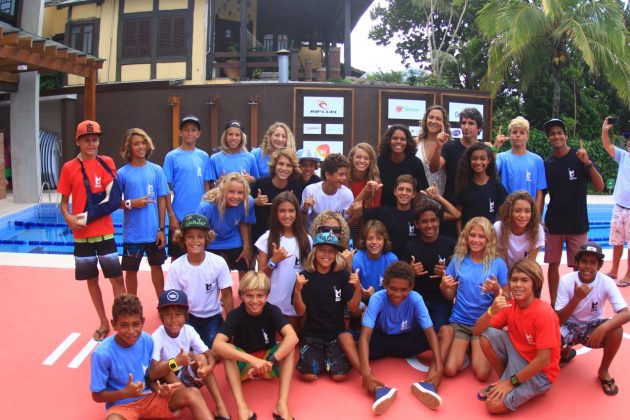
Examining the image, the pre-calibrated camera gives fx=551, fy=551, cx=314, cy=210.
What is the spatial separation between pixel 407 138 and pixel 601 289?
2124mm

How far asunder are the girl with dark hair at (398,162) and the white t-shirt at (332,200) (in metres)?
0.38

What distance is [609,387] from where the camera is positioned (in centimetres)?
400

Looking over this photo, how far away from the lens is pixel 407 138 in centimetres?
527

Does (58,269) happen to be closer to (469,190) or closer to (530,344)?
(469,190)

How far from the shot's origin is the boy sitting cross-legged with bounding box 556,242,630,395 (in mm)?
3973

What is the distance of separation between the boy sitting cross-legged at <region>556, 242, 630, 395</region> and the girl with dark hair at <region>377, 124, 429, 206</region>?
1633mm

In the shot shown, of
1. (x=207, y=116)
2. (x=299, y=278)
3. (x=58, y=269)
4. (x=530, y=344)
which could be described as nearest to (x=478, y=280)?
(x=530, y=344)

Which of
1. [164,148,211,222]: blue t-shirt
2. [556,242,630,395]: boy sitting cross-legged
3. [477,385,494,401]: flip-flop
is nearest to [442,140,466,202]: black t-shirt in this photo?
Answer: [556,242,630,395]: boy sitting cross-legged

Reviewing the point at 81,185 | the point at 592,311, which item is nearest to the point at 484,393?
the point at 592,311

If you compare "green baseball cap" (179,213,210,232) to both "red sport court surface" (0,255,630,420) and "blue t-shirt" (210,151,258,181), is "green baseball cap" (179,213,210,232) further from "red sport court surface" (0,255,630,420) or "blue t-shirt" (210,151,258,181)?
"blue t-shirt" (210,151,258,181)

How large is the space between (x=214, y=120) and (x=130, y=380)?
41.0 ft

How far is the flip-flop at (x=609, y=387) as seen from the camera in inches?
156

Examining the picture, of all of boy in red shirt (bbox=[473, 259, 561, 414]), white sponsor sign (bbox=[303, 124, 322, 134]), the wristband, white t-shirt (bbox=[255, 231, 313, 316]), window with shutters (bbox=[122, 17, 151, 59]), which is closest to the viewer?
the wristband

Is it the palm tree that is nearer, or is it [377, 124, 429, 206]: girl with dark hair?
[377, 124, 429, 206]: girl with dark hair
